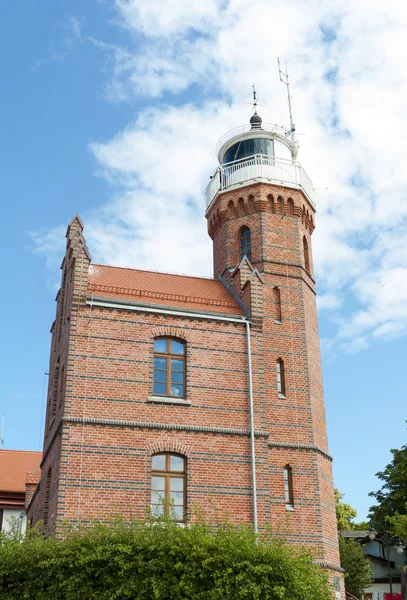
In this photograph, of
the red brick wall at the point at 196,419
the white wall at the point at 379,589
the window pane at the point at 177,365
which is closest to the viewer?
the red brick wall at the point at 196,419

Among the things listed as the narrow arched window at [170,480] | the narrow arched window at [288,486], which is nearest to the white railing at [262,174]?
the narrow arched window at [288,486]

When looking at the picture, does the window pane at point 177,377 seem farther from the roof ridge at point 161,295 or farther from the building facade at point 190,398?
the roof ridge at point 161,295

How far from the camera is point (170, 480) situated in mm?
20062

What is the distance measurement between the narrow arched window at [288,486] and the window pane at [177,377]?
490 cm

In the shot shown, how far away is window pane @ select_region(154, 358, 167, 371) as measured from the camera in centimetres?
2130

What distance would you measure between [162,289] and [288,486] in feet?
26.4

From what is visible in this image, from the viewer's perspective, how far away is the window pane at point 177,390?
69.5 ft

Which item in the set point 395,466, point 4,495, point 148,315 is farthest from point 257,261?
point 395,466

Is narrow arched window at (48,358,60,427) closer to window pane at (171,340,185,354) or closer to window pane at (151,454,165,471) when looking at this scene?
window pane at (171,340,185,354)

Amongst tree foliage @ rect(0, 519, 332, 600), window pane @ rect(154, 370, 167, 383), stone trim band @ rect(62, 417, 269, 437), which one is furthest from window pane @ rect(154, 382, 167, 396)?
tree foliage @ rect(0, 519, 332, 600)

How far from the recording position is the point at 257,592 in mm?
13367

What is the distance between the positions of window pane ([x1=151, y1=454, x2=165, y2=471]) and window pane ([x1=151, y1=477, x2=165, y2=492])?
11.2 inches

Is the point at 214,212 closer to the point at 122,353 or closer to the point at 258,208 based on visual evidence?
the point at 258,208

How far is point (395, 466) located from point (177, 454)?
1015 inches
